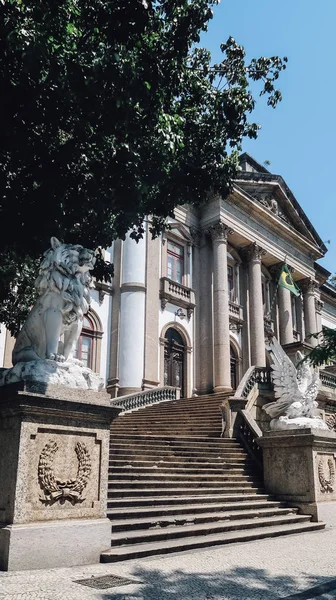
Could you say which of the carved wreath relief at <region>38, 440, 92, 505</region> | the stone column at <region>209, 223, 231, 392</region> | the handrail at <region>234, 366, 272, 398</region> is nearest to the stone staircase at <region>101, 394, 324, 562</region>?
the carved wreath relief at <region>38, 440, 92, 505</region>

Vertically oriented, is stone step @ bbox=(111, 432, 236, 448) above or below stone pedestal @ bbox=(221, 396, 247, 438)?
below

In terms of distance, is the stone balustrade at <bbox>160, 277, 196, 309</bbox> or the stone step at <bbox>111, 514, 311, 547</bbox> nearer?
the stone step at <bbox>111, 514, 311, 547</bbox>

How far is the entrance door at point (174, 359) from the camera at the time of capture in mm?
21609

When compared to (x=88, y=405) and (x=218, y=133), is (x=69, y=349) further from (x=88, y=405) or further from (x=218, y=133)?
(x=218, y=133)

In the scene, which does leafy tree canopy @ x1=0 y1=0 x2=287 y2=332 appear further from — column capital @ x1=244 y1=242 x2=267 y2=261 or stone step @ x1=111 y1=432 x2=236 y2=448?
column capital @ x1=244 y1=242 x2=267 y2=261

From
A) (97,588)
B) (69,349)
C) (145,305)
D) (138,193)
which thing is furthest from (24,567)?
(145,305)

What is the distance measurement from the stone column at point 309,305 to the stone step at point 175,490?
20106 mm

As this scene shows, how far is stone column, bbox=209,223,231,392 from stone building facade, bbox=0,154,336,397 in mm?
44

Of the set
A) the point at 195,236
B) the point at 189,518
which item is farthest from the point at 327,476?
the point at 195,236

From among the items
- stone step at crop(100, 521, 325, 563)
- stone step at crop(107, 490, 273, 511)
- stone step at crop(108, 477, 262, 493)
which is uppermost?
stone step at crop(108, 477, 262, 493)

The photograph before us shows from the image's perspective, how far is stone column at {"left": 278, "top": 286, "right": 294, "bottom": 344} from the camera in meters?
27.2

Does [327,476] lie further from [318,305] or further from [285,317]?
[318,305]

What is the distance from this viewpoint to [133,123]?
22.9ft

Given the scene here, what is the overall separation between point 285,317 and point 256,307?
128 inches
